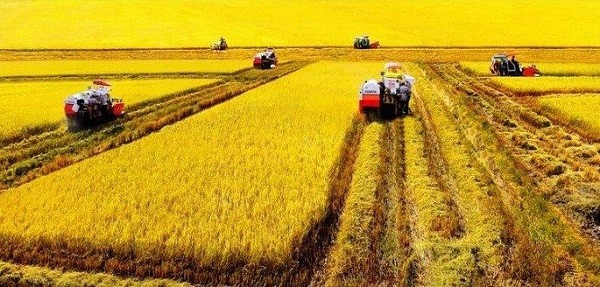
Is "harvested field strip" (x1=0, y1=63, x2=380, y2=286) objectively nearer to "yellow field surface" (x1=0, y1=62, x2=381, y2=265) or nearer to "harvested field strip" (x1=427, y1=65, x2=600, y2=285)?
"yellow field surface" (x1=0, y1=62, x2=381, y2=265)

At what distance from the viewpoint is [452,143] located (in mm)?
12703

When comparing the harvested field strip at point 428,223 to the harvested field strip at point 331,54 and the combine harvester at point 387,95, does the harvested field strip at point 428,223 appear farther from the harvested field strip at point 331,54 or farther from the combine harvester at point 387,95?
the harvested field strip at point 331,54

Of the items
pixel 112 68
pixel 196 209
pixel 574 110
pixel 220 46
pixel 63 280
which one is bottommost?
pixel 63 280

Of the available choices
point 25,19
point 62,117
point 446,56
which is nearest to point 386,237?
point 62,117

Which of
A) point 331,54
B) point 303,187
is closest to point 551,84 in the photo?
point 303,187

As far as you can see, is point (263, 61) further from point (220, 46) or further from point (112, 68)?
point (220, 46)

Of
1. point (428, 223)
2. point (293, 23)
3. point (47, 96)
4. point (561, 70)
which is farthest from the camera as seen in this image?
point (293, 23)

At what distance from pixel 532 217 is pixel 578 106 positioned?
1053 cm

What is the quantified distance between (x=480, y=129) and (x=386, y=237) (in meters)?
8.22

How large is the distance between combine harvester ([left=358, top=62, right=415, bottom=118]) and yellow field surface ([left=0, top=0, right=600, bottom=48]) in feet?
122

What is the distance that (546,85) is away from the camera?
22734mm

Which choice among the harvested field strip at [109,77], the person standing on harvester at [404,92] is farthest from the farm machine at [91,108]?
the harvested field strip at [109,77]

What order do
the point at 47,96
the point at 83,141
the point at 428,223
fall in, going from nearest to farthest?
the point at 428,223
the point at 83,141
the point at 47,96

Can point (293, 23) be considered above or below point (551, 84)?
above
